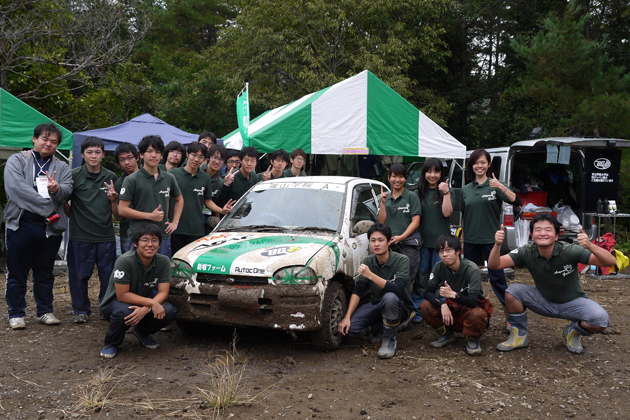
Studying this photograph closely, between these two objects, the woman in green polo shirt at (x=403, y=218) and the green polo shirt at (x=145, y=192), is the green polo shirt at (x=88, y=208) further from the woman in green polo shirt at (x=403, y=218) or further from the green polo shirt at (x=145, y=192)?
the woman in green polo shirt at (x=403, y=218)

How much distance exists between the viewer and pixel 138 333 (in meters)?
4.71

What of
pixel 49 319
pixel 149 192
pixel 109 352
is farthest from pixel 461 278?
pixel 49 319

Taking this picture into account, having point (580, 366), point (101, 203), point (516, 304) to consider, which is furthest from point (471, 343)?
point (101, 203)

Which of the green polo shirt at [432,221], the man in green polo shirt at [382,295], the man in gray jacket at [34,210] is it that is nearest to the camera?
the man in green polo shirt at [382,295]

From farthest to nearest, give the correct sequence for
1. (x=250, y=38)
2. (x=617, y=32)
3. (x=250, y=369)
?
1. (x=250, y=38)
2. (x=617, y=32)
3. (x=250, y=369)

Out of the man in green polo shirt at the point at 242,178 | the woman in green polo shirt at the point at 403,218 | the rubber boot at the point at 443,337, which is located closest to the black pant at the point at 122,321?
the man in green polo shirt at the point at 242,178

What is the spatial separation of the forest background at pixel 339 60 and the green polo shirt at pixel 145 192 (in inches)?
260

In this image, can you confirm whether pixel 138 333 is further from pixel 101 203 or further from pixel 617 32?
pixel 617 32

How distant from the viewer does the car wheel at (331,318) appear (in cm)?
452

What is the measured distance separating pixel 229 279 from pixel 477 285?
7.16 feet

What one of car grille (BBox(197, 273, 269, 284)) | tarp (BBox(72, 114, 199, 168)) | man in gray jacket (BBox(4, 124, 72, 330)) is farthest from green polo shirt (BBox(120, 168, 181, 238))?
tarp (BBox(72, 114, 199, 168))

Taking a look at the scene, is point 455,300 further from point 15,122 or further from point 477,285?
point 15,122

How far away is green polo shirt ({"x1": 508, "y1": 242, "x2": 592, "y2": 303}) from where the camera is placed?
4.53 m

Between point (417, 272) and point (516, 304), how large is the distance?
1102 millimetres
